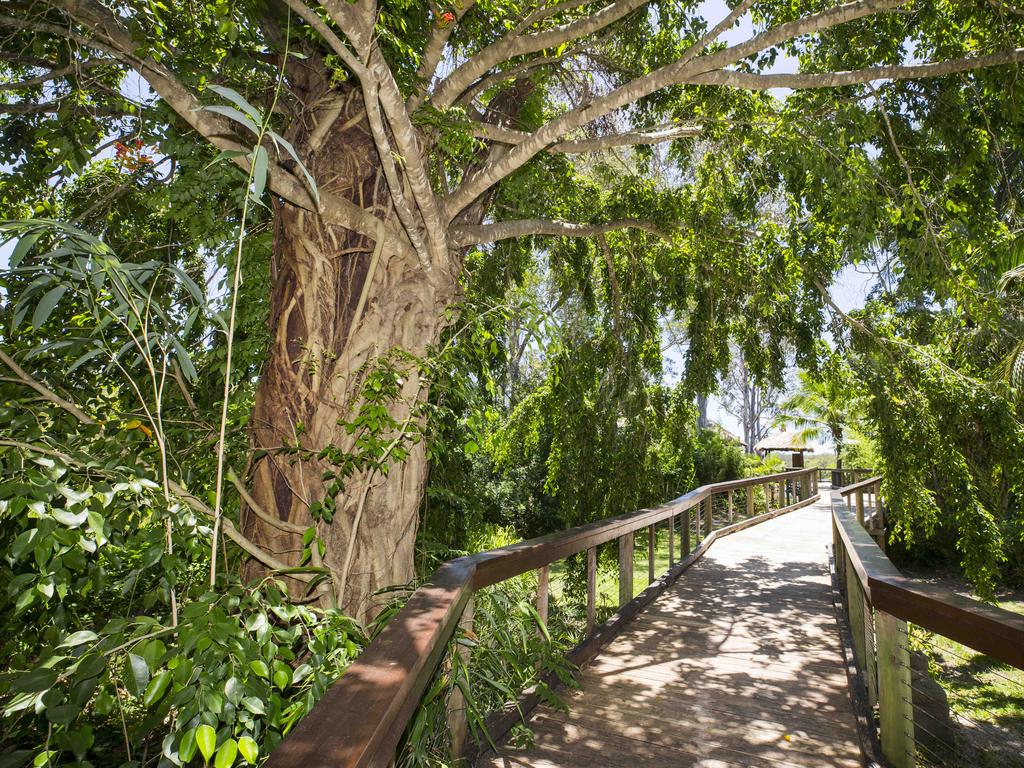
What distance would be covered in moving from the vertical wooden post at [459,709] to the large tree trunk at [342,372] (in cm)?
70

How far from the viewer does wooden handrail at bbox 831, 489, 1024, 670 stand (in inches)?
65.6

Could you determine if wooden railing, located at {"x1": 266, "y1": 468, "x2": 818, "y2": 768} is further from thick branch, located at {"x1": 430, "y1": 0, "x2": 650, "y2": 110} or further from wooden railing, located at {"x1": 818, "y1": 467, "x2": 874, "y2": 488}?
wooden railing, located at {"x1": 818, "y1": 467, "x2": 874, "y2": 488}

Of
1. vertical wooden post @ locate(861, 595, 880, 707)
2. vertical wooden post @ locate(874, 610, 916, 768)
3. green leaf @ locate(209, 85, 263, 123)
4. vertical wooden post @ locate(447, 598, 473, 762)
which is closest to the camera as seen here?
green leaf @ locate(209, 85, 263, 123)

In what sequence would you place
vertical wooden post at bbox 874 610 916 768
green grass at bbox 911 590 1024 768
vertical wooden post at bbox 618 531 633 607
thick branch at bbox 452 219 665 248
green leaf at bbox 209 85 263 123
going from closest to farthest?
green leaf at bbox 209 85 263 123 < vertical wooden post at bbox 874 610 916 768 < thick branch at bbox 452 219 665 248 < vertical wooden post at bbox 618 531 633 607 < green grass at bbox 911 590 1024 768

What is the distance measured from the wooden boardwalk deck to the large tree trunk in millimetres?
1239

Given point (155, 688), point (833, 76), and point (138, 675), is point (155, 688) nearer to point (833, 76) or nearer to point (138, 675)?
point (138, 675)

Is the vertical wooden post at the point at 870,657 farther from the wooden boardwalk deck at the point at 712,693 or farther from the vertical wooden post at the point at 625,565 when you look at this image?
the vertical wooden post at the point at 625,565

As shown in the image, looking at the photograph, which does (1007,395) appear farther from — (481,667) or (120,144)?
(120,144)

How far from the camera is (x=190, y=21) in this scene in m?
3.47

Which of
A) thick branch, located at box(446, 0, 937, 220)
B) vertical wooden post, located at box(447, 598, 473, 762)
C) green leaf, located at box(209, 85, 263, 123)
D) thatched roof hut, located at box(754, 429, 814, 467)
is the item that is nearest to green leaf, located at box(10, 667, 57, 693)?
green leaf, located at box(209, 85, 263, 123)

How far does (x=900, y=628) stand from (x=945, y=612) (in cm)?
64

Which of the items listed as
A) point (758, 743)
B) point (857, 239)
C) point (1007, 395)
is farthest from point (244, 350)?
point (1007, 395)

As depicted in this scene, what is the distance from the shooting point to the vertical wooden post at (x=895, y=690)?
2531 mm

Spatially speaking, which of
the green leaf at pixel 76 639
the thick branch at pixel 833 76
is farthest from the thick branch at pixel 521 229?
the green leaf at pixel 76 639
